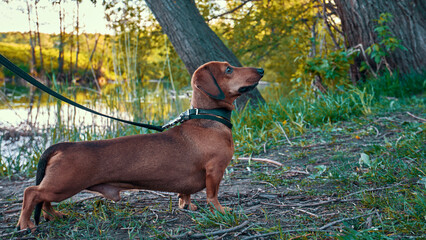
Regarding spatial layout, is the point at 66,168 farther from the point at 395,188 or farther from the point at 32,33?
the point at 32,33

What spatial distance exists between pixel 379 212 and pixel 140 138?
5.27 feet

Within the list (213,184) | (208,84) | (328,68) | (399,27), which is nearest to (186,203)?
(213,184)

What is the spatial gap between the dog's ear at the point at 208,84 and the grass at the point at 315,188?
A: 32.1 inches

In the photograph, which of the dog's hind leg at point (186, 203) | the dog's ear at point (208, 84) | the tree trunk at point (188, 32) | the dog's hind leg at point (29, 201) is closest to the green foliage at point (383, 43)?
the tree trunk at point (188, 32)

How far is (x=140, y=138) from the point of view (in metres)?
2.53

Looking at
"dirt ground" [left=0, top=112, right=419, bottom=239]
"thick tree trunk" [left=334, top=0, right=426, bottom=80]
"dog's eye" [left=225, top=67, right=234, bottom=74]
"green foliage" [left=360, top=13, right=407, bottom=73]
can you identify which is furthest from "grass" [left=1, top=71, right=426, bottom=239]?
"thick tree trunk" [left=334, top=0, right=426, bottom=80]

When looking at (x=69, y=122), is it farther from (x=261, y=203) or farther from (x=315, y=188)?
(x=315, y=188)

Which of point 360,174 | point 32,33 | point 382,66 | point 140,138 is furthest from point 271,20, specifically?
point 140,138

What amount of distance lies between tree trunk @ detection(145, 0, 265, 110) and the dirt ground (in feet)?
7.90

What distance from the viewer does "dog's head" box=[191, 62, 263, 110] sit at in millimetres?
2742

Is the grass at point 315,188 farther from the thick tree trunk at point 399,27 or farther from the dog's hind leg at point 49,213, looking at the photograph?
the thick tree trunk at point 399,27

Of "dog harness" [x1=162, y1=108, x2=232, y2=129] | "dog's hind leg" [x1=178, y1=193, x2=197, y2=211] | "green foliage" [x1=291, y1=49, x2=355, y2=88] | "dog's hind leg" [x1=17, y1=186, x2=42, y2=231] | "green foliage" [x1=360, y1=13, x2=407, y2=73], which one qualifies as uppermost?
"green foliage" [x1=360, y1=13, x2=407, y2=73]

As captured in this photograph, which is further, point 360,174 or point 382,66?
point 382,66

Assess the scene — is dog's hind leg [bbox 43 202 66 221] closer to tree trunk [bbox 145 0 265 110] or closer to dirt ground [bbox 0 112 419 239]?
dirt ground [bbox 0 112 419 239]
